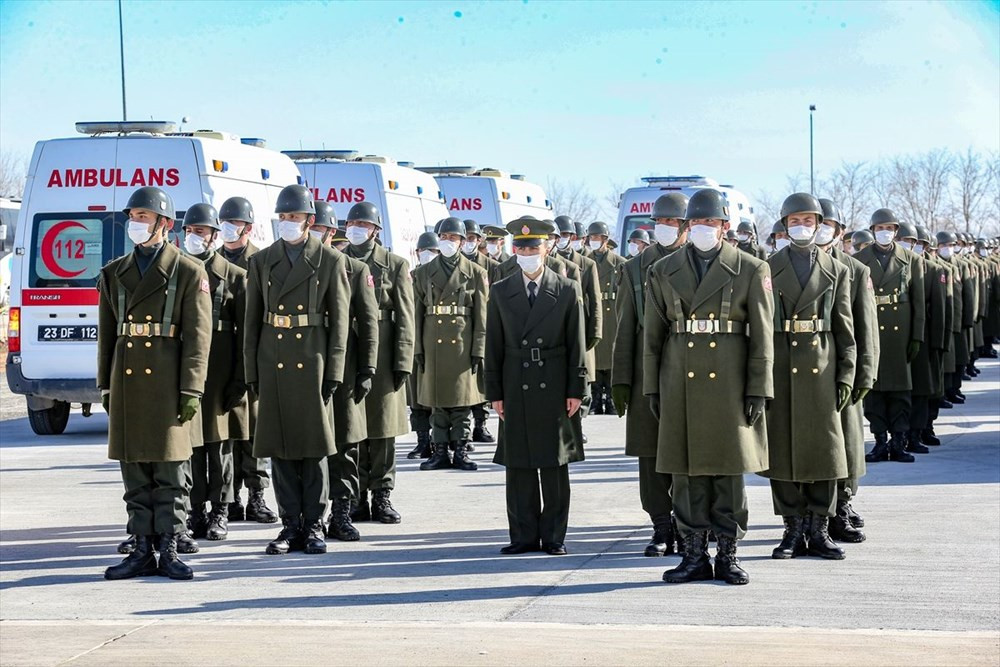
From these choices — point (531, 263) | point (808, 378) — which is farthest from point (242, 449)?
point (808, 378)

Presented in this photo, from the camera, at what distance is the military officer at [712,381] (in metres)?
8.45

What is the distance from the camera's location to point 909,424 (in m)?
15.0

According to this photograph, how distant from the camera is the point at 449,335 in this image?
576 inches

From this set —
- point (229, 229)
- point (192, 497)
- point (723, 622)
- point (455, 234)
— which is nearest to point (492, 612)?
point (723, 622)

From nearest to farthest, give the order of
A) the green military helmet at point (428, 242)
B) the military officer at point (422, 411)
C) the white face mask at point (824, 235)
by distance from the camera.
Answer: the white face mask at point (824, 235), the military officer at point (422, 411), the green military helmet at point (428, 242)

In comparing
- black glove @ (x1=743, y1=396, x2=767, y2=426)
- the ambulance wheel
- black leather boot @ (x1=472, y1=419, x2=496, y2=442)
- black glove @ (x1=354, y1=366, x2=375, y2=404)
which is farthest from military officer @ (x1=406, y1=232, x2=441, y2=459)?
black glove @ (x1=743, y1=396, x2=767, y2=426)

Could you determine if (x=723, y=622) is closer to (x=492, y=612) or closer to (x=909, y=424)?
(x=492, y=612)

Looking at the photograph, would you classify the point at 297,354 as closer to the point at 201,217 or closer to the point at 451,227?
the point at 201,217

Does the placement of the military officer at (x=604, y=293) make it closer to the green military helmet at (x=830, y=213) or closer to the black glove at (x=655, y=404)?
the green military helmet at (x=830, y=213)

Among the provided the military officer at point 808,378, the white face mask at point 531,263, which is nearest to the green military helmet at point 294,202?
the white face mask at point 531,263

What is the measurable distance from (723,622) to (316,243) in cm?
364

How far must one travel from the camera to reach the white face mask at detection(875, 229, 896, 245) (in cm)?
1367

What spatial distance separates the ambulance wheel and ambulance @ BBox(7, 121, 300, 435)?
1.14 m

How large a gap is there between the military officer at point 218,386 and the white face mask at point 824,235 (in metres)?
3.66
